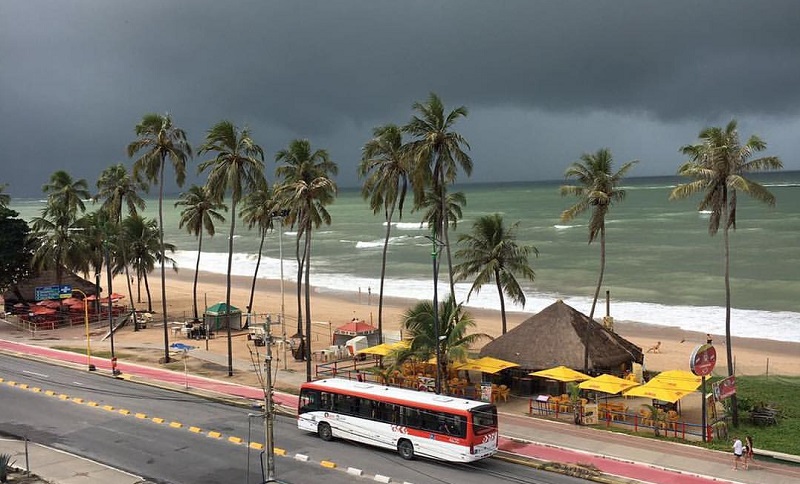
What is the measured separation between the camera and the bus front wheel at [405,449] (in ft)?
78.7

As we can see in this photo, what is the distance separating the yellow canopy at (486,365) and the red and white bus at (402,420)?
771cm

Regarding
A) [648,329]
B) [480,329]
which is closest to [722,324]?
[648,329]

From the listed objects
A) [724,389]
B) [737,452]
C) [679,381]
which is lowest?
[737,452]

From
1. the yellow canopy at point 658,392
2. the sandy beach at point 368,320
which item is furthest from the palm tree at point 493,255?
the yellow canopy at point 658,392

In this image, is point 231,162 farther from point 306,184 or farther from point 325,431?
point 325,431

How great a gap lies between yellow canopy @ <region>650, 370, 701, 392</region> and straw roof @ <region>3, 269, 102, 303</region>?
178 feet

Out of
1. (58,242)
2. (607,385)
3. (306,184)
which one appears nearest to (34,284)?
(58,242)

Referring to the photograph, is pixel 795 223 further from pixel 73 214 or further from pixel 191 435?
pixel 191 435

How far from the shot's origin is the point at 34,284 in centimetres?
6475

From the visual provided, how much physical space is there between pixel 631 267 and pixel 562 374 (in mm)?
63110

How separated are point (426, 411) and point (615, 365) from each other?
577 inches

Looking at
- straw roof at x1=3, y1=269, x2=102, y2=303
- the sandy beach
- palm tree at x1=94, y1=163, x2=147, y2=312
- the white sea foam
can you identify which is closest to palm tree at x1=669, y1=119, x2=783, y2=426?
the sandy beach

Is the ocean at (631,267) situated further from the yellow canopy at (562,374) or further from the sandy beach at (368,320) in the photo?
the yellow canopy at (562,374)

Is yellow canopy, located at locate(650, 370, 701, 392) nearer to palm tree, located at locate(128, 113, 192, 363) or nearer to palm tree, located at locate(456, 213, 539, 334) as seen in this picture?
palm tree, located at locate(456, 213, 539, 334)
